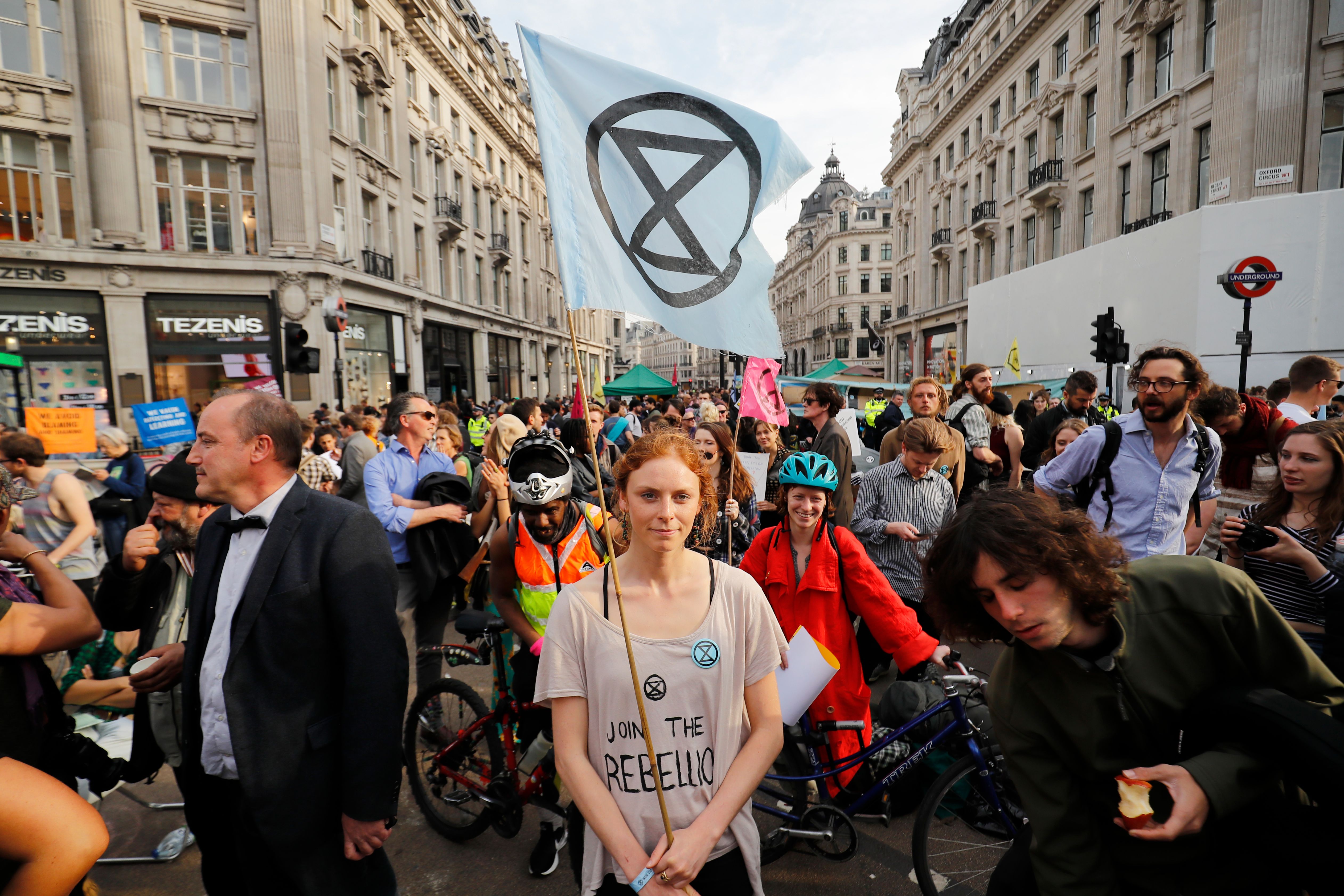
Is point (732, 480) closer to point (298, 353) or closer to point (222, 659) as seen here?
point (222, 659)

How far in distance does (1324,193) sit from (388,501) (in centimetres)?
1632

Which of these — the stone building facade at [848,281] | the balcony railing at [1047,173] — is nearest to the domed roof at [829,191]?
the stone building facade at [848,281]

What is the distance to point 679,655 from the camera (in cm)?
181

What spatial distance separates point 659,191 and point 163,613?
8.72 feet

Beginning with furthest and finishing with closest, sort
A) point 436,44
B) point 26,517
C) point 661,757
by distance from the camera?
1. point 436,44
2. point 26,517
3. point 661,757

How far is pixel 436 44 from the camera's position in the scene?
90.4 feet

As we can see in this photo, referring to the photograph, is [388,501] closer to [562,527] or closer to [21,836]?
[562,527]

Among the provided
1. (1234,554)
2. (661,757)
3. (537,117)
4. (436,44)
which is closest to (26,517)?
(537,117)

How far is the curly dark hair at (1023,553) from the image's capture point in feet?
4.94

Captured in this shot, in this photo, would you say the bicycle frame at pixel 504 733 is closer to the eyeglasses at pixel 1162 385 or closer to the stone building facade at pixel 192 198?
the eyeglasses at pixel 1162 385

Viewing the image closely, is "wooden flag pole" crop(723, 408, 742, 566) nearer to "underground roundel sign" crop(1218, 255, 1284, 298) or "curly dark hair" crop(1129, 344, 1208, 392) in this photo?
"curly dark hair" crop(1129, 344, 1208, 392)

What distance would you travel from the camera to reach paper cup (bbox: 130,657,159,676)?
88.4 inches

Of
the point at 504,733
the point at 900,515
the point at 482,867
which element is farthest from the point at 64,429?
the point at 900,515

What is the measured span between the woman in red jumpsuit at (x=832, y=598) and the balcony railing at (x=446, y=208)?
94.9 ft
